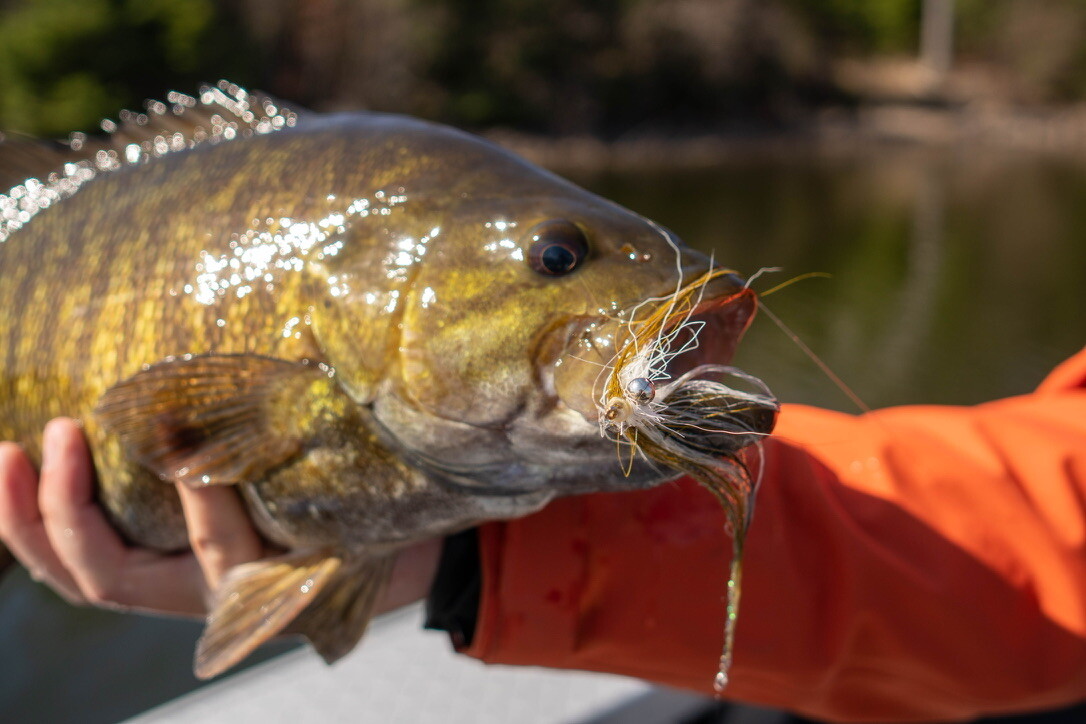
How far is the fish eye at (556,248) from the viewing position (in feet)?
3.66

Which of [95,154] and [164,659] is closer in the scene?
[95,154]

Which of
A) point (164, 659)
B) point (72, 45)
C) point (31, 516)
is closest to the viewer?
point (31, 516)

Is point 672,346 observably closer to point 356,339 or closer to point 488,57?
point 356,339

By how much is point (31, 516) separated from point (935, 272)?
11.1m

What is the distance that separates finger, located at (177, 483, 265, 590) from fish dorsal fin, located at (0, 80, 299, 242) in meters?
0.58

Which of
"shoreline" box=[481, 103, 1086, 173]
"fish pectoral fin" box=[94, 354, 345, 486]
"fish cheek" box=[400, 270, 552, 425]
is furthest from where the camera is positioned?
"shoreline" box=[481, 103, 1086, 173]

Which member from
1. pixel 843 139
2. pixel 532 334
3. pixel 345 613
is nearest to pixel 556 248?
pixel 532 334

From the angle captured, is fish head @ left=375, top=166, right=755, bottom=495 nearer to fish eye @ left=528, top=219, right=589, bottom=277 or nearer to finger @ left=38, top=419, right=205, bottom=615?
fish eye @ left=528, top=219, right=589, bottom=277

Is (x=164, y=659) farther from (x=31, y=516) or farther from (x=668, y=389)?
(x=668, y=389)

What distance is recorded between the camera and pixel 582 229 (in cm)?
115

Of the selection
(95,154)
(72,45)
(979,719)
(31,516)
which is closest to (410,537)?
(31,516)

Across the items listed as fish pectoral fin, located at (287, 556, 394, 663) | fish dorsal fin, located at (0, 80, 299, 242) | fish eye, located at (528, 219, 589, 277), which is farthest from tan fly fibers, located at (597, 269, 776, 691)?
fish dorsal fin, located at (0, 80, 299, 242)

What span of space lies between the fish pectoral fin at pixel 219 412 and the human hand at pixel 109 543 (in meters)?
0.10

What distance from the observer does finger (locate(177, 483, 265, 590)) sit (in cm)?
138
